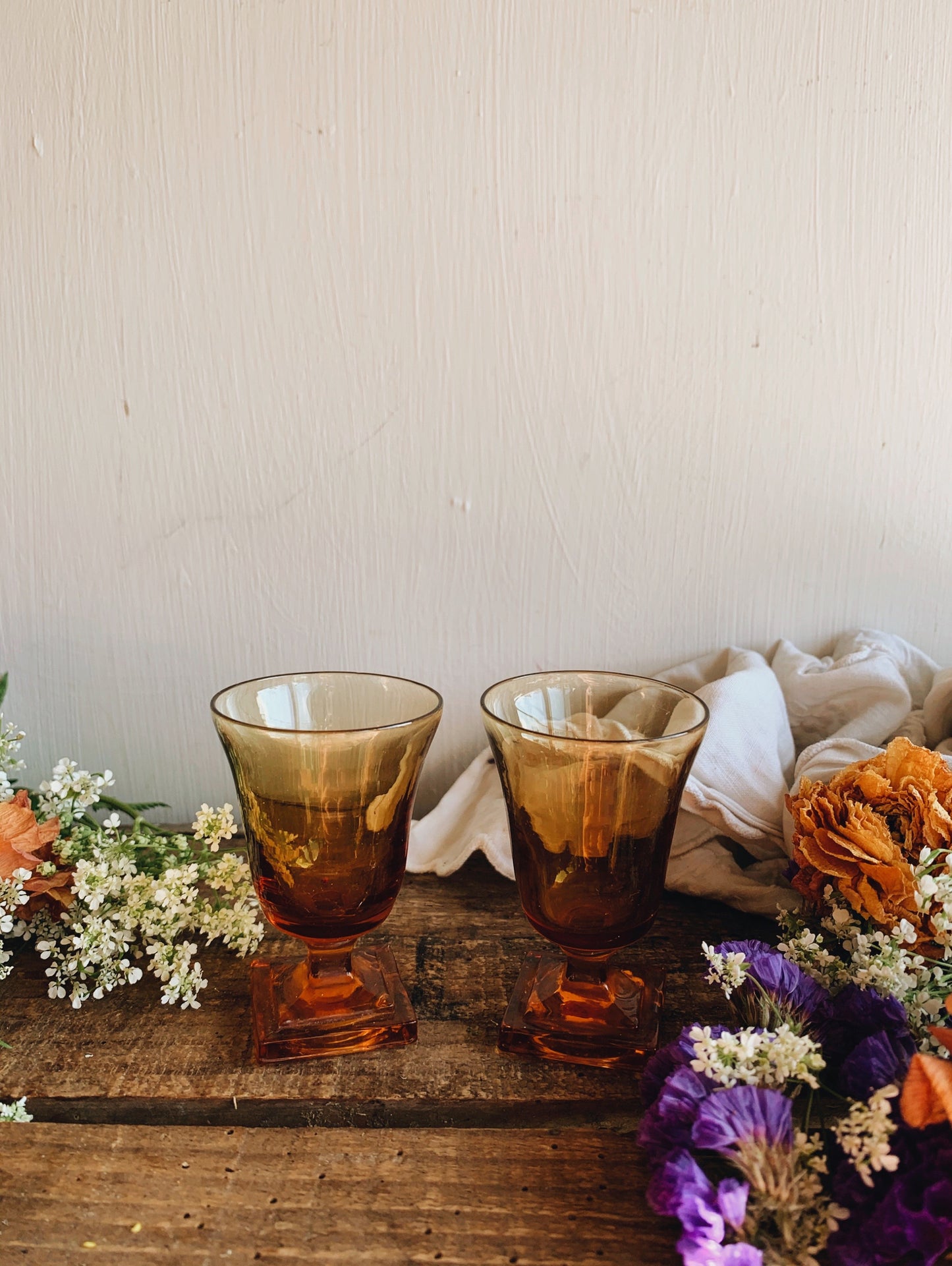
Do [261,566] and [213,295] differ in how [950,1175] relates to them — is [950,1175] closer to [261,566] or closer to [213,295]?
[261,566]

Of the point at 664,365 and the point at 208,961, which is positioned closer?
the point at 208,961

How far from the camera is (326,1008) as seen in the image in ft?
1.97

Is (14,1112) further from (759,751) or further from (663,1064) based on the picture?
(759,751)

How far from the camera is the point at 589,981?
23.8 inches

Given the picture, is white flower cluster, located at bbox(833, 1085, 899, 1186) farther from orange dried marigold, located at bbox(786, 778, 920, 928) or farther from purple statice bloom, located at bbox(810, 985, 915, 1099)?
orange dried marigold, located at bbox(786, 778, 920, 928)

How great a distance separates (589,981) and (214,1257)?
0.27 m

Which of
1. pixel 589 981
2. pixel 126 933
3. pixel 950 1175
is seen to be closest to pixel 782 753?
pixel 589 981

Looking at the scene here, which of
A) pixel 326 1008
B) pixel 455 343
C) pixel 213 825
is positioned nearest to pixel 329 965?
pixel 326 1008

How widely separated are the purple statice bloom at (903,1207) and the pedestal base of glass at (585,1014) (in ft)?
0.56

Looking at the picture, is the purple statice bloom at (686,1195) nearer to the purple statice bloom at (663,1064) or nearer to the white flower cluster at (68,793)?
the purple statice bloom at (663,1064)

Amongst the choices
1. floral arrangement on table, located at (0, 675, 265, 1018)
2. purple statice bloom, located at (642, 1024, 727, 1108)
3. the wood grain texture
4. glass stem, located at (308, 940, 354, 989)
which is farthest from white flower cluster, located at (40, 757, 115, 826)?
purple statice bloom, located at (642, 1024, 727, 1108)

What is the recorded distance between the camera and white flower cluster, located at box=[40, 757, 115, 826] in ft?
2.33

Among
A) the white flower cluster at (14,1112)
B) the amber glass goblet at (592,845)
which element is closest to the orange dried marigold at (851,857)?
the amber glass goblet at (592,845)

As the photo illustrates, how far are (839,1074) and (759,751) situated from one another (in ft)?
0.99
